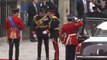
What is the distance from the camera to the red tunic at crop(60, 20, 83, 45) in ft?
49.1

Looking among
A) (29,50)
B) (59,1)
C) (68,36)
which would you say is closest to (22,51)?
(29,50)

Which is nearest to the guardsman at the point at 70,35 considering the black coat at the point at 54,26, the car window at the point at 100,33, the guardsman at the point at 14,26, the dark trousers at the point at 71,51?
the dark trousers at the point at 71,51

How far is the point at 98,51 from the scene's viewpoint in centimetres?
1144

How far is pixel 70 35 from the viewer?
1512 cm

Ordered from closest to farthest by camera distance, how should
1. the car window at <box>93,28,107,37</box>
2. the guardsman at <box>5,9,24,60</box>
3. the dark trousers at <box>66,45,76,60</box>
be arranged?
1. the car window at <box>93,28,107,37</box>
2. the dark trousers at <box>66,45,76,60</box>
3. the guardsman at <box>5,9,24,60</box>

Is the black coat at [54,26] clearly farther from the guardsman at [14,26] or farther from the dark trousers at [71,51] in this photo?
the dark trousers at [71,51]

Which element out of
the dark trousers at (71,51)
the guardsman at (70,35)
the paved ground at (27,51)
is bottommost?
the paved ground at (27,51)

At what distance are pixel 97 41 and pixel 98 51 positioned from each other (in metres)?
0.29

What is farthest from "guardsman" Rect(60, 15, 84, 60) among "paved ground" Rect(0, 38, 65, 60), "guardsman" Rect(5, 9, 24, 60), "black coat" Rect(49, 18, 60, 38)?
"paved ground" Rect(0, 38, 65, 60)

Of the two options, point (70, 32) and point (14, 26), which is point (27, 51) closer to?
point (14, 26)

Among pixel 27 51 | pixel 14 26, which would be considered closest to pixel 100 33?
pixel 14 26

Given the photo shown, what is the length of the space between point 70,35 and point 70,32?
0.34 feet

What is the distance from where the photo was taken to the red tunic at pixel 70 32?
14961 mm

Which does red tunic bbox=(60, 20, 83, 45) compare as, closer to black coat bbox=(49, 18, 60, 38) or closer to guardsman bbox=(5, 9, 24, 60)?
black coat bbox=(49, 18, 60, 38)
